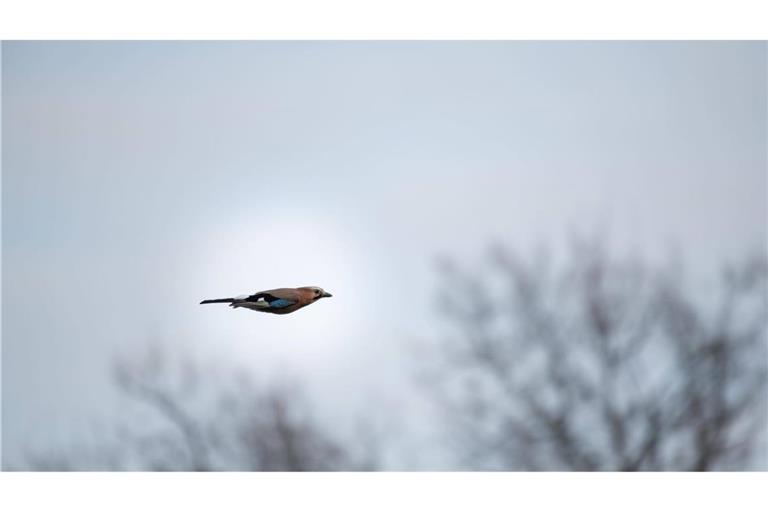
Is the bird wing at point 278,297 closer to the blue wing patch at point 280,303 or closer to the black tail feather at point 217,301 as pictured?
the blue wing patch at point 280,303

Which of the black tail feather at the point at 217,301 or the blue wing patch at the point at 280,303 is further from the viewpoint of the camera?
the blue wing patch at the point at 280,303

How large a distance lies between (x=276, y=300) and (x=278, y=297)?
Result: 47 mm

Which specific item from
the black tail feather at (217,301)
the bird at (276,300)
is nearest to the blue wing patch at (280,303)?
the bird at (276,300)

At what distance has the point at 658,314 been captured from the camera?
1980 centimetres

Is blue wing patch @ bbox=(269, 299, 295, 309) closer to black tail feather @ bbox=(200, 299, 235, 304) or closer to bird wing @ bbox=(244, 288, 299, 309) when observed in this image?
bird wing @ bbox=(244, 288, 299, 309)

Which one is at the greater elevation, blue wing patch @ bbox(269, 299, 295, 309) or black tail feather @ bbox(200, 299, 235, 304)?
black tail feather @ bbox(200, 299, 235, 304)

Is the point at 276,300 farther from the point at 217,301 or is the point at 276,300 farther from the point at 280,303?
the point at 217,301

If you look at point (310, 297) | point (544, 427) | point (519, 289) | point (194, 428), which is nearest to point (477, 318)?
point (519, 289)

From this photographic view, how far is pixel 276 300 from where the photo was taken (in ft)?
Answer: 48.8

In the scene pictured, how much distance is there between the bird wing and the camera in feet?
48.6

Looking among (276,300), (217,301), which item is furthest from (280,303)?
(217,301)

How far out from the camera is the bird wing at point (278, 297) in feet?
48.6

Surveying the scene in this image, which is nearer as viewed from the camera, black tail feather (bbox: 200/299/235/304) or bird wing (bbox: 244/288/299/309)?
black tail feather (bbox: 200/299/235/304)

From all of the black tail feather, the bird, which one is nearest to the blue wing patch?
the bird
